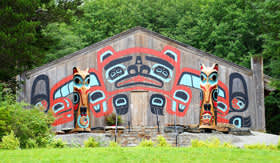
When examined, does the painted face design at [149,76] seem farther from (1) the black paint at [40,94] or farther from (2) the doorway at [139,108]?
(1) the black paint at [40,94]

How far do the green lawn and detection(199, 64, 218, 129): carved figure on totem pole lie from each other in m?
8.18

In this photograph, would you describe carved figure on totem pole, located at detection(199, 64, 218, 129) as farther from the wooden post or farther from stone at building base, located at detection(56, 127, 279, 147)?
the wooden post

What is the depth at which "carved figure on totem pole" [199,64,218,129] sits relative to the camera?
851 inches

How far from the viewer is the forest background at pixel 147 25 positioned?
23844mm

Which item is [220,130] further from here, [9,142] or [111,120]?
[9,142]

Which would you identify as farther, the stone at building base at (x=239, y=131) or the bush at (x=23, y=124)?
the stone at building base at (x=239, y=131)

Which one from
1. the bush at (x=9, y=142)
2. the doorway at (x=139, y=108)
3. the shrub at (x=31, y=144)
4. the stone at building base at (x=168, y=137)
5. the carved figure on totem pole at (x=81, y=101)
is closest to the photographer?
the bush at (x=9, y=142)

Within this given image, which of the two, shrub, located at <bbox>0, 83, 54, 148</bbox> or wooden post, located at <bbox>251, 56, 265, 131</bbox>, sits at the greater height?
wooden post, located at <bbox>251, 56, 265, 131</bbox>

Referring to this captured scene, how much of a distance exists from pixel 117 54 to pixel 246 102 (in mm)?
7664

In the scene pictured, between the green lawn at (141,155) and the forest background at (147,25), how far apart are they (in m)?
10.1

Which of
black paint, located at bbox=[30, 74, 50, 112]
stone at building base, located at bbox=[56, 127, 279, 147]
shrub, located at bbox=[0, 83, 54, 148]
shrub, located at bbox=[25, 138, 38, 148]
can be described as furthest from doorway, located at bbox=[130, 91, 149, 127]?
shrub, located at bbox=[25, 138, 38, 148]

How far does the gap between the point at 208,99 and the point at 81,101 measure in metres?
6.15

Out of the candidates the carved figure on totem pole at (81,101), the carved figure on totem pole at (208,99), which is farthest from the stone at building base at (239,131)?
the carved figure on totem pole at (81,101)

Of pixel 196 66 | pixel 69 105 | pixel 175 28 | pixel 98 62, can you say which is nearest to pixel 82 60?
pixel 98 62
